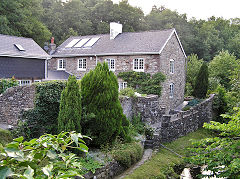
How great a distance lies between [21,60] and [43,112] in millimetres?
10793

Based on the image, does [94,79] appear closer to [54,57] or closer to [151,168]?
[151,168]

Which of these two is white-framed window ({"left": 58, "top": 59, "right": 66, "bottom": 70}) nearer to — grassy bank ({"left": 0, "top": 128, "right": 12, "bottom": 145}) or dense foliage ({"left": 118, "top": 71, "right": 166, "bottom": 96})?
dense foliage ({"left": 118, "top": 71, "right": 166, "bottom": 96})

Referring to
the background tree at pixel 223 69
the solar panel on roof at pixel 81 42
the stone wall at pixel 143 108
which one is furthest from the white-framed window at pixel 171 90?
the solar panel on roof at pixel 81 42

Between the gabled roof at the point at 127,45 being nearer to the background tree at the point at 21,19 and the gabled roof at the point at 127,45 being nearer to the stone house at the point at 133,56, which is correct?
the stone house at the point at 133,56

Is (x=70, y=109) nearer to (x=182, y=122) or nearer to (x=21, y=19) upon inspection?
(x=182, y=122)

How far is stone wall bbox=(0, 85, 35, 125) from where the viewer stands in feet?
35.0

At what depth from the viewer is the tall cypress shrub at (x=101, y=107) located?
1085 centimetres

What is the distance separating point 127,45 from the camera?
23750mm

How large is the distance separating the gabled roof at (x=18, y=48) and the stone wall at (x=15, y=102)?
29.4 ft

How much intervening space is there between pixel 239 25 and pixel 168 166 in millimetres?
52148

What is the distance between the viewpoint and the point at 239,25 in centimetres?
5519

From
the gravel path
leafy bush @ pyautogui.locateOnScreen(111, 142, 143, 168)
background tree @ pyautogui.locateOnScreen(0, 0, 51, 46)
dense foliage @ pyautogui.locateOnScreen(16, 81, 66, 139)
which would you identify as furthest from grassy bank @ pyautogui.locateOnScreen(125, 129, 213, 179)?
background tree @ pyautogui.locateOnScreen(0, 0, 51, 46)

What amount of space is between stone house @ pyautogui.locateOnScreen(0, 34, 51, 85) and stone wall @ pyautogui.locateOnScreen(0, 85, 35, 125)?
8.95 meters

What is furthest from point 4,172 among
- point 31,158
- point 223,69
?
point 223,69
